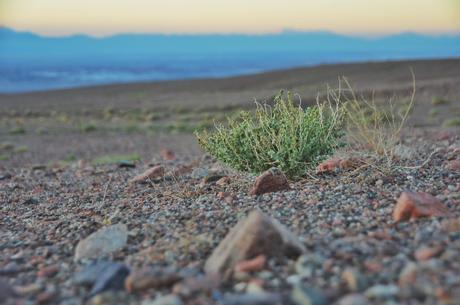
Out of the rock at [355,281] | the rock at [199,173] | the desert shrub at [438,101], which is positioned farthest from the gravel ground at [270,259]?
the desert shrub at [438,101]

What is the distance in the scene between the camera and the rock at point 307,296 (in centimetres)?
328

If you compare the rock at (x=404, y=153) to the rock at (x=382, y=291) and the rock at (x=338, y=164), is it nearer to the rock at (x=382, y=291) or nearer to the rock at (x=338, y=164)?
the rock at (x=338, y=164)

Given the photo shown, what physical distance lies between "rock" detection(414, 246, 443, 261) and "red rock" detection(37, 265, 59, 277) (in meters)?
2.17

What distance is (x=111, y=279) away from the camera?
151 inches

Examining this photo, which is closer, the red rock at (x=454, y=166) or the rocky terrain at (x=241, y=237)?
the rocky terrain at (x=241, y=237)

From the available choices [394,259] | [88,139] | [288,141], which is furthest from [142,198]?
[88,139]

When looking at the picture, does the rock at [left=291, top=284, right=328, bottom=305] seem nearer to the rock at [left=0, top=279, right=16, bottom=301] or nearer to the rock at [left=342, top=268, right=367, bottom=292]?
the rock at [left=342, top=268, right=367, bottom=292]

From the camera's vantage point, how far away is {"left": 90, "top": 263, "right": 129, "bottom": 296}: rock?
3.80m

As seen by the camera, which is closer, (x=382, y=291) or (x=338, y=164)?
(x=382, y=291)

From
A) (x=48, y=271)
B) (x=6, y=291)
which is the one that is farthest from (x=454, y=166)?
(x=6, y=291)

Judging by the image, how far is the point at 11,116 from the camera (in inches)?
1299

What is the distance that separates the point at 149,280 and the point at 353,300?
113 cm

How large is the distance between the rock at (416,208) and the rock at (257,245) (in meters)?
1.04

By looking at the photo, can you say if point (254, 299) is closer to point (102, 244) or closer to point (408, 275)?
point (408, 275)
